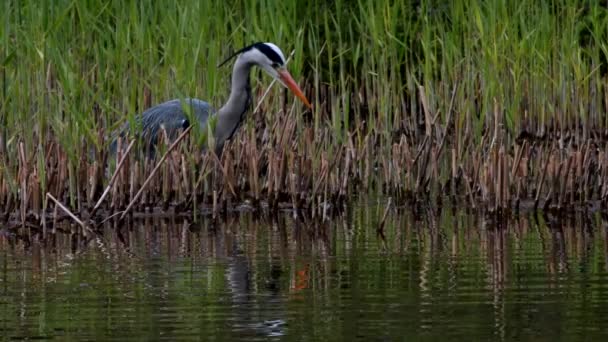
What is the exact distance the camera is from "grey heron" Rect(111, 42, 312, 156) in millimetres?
9070

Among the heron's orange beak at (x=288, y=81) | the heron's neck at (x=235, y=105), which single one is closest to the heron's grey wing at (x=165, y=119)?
the heron's neck at (x=235, y=105)

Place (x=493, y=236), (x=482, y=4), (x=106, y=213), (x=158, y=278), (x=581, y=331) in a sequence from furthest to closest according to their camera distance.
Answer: (x=482, y=4) → (x=106, y=213) → (x=493, y=236) → (x=158, y=278) → (x=581, y=331)

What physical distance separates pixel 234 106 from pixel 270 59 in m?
0.35

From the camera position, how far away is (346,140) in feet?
31.2

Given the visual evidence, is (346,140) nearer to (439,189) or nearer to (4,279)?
(439,189)

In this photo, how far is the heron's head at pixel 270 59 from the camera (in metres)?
9.05

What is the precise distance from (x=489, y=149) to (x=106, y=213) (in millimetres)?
2149

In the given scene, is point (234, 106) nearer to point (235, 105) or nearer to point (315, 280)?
point (235, 105)

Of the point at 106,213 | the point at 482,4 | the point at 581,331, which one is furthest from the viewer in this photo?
the point at 482,4

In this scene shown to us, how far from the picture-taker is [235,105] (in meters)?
9.18

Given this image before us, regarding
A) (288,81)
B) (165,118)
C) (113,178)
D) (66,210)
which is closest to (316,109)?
(288,81)

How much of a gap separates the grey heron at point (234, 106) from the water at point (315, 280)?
97 centimetres

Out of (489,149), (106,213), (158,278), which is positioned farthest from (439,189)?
(158,278)

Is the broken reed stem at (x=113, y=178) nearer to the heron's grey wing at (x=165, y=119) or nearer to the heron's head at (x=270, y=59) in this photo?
the heron's grey wing at (x=165, y=119)
